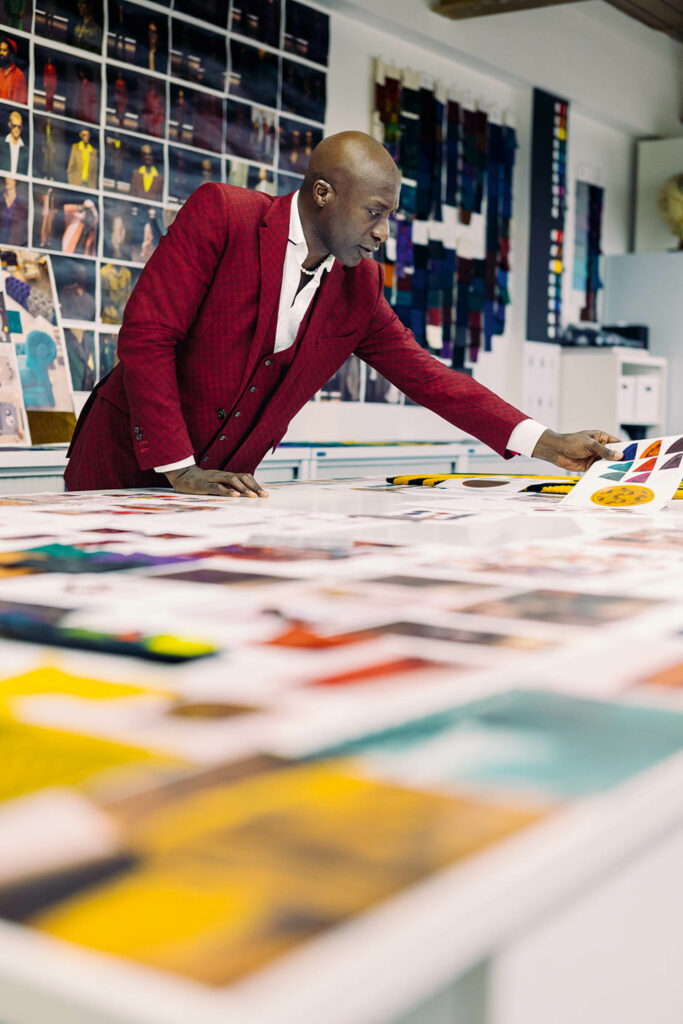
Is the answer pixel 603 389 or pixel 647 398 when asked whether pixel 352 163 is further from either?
pixel 647 398

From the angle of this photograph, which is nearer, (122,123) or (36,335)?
(36,335)

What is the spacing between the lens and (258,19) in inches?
154

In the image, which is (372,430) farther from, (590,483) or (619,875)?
(619,875)

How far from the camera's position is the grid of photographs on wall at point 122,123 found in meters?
3.24

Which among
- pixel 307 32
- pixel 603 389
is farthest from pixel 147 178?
pixel 603 389

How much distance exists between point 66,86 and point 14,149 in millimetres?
276

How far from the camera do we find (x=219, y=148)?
12.6 feet

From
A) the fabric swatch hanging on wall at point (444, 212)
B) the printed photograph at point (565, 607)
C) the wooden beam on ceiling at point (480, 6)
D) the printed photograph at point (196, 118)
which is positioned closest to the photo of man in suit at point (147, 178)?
the printed photograph at point (196, 118)

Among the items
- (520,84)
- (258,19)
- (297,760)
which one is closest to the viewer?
(297,760)

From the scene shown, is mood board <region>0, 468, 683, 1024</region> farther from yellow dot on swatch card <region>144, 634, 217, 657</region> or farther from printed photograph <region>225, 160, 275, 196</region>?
printed photograph <region>225, 160, 275, 196</region>

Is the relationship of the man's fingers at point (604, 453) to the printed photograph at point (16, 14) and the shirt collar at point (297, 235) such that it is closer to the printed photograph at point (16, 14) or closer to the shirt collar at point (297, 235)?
the shirt collar at point (297, 235)

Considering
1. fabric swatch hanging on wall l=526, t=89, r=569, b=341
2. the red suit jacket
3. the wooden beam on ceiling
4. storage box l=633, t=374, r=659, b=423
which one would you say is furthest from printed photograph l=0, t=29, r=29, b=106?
storage box l=633, t=374, r=659, b=423

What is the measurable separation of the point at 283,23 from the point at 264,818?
13.3 ft

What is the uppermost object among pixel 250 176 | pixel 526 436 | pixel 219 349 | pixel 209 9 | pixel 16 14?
pixel 209 9
